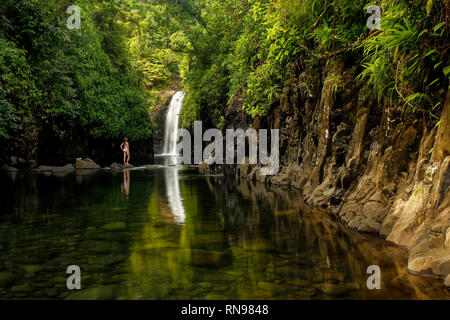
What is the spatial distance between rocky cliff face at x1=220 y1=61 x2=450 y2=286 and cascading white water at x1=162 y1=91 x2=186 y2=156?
25705 millimetres

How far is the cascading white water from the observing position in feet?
118

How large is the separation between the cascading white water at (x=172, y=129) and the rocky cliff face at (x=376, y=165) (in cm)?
2570

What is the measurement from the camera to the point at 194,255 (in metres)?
4.44

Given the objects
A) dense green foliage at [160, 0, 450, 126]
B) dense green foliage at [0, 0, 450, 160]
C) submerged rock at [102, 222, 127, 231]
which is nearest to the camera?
dense green foliage at [160, 0, 450, 126]

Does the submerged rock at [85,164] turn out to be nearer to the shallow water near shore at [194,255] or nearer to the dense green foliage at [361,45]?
the dense green foliage at [361,45]

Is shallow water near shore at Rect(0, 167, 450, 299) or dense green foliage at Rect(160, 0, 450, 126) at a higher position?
dense green foliage at Rect(160, 0, 450, 126)

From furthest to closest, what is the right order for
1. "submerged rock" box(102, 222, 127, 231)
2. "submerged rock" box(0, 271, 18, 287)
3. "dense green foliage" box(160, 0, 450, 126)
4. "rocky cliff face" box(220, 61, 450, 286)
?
"submerged rock" box(102, 222, 127, 231)
"dense green foliage" box(160, 0, 450, 126)
"rocky cliff face" box(220, 61, 450, 286)
"submerged rock" box(0, 271, 18, 287)

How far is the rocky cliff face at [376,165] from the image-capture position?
4077mm

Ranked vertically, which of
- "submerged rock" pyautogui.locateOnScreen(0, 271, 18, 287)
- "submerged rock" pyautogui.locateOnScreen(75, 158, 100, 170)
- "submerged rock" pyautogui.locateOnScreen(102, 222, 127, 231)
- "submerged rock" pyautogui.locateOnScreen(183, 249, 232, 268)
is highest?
"submerged rock" pyautogui.locateOnScreen(75, 158, 100, 170)

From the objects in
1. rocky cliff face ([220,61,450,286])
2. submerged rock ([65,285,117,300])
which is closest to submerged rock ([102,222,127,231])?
submerged rock ([65,285,117,300])

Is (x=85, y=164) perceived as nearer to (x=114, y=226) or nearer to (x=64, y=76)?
(x=64, y=76)

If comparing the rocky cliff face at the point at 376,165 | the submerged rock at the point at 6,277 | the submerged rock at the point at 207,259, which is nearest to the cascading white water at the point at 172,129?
the rocky cliff face at the point at 376,165

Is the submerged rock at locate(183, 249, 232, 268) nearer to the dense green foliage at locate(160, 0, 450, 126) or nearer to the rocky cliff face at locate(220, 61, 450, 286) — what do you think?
the rocky cliff face at locate(220, 61, 450, 286)
